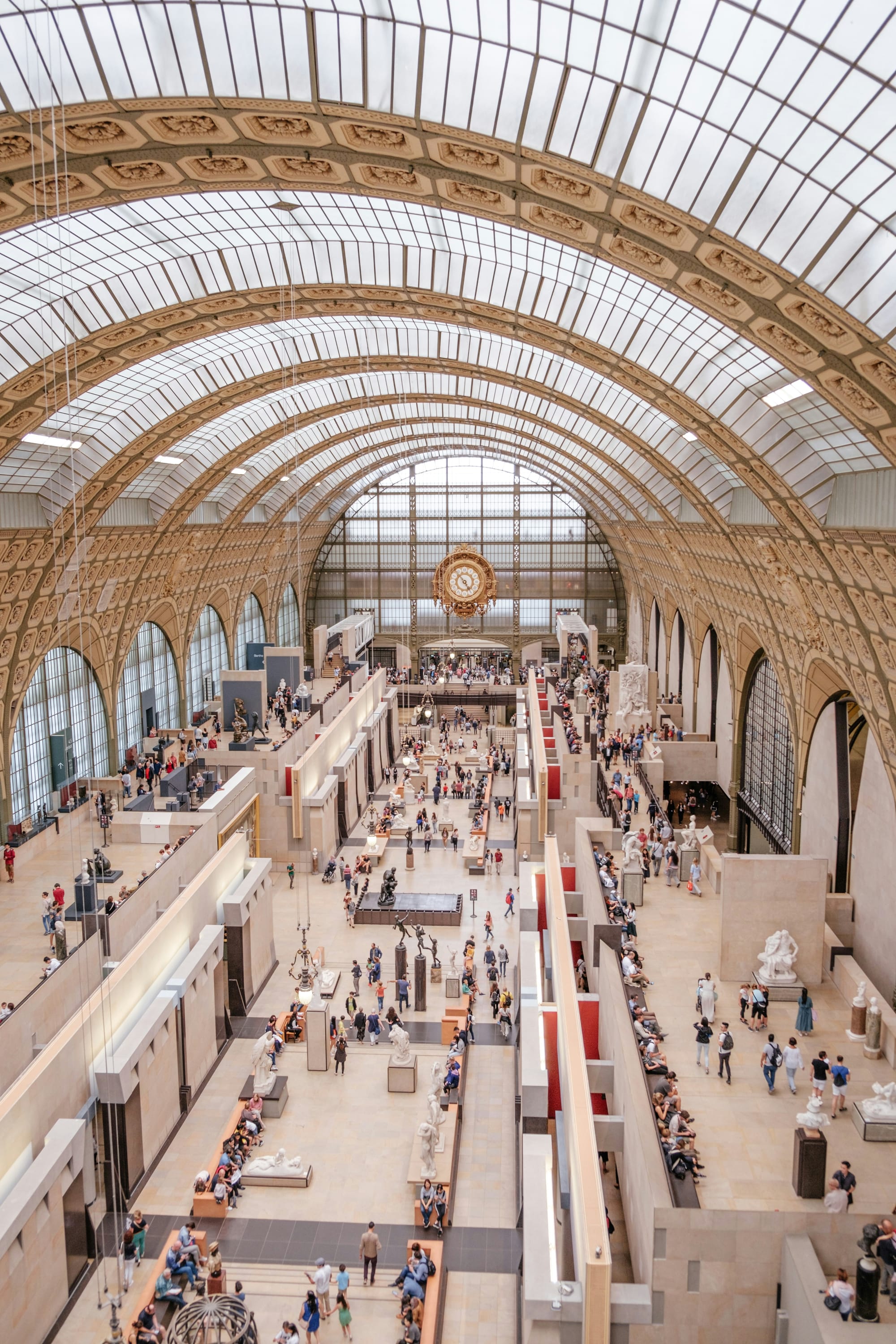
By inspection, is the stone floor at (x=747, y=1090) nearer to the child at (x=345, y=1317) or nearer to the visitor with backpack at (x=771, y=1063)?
the visitor with backpack at (x=771, y=1063)

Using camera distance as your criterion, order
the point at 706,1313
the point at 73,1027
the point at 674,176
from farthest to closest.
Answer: the point at 73,1027 < the point at 674,176 < the point at 706,1313

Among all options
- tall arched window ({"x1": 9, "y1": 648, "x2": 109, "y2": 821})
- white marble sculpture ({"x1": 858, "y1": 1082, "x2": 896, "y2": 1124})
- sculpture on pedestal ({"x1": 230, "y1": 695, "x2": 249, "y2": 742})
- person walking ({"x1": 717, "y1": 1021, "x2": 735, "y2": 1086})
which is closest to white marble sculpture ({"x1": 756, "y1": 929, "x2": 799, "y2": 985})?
person walking ({"x1": 717, "y1": 1021, "x2": 735, "y2": 1086})

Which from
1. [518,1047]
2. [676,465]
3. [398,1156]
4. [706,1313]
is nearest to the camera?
[706,1313]

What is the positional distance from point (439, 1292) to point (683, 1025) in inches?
226

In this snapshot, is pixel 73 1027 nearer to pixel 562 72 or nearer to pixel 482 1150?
pixel 482 1150

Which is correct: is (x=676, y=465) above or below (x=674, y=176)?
below

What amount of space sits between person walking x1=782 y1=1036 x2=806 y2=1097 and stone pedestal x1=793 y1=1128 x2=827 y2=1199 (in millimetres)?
2341

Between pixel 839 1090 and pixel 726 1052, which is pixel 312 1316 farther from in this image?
pixel 839 1090

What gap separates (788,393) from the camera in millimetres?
21078

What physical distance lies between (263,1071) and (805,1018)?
1068cm

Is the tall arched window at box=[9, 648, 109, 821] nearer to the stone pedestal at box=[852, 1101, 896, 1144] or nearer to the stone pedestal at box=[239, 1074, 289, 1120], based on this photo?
the stone pedestal at box=[239, 1074, 289, 1120]

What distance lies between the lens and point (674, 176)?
49.3ft

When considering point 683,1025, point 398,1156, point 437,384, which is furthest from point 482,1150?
point 437,384

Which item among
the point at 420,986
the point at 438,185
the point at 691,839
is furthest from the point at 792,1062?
the point at 438,185
